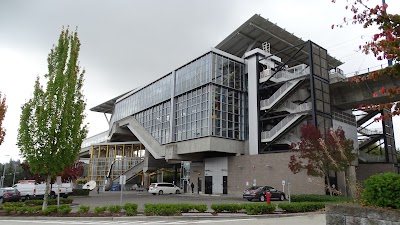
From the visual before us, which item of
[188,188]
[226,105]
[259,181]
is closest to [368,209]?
[259,181]

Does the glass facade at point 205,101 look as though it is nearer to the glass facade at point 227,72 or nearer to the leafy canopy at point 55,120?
the glass facade at point 227,72

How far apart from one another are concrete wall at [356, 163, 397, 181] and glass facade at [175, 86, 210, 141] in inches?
863

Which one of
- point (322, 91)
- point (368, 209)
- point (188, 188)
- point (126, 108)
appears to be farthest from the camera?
point (126, 108)

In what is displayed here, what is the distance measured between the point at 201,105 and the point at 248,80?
7.10 m

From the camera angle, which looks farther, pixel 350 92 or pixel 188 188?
pixel 188 188

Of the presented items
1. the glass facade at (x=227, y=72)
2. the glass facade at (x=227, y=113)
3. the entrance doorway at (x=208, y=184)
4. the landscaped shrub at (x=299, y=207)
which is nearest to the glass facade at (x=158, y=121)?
the entrance doorway at (x=208, y=184)

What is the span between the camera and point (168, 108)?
164 feet

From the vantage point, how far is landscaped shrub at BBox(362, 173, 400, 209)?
7047 mm

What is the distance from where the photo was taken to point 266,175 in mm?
36562

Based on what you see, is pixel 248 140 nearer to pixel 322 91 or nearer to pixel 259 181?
pixel 259 181

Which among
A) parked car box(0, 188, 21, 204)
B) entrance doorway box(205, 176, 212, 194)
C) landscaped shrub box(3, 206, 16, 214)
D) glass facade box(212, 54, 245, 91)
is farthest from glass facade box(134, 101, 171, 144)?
landscaped shrub box(3, 206, 16, 214)

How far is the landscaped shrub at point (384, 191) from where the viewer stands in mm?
7047

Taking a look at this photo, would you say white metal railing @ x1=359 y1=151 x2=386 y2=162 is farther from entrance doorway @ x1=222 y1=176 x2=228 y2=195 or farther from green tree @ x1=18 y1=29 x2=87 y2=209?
green tree @ x1=18 y1=29 x2=87 y2=209

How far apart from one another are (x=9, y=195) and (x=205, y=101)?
23.9m
